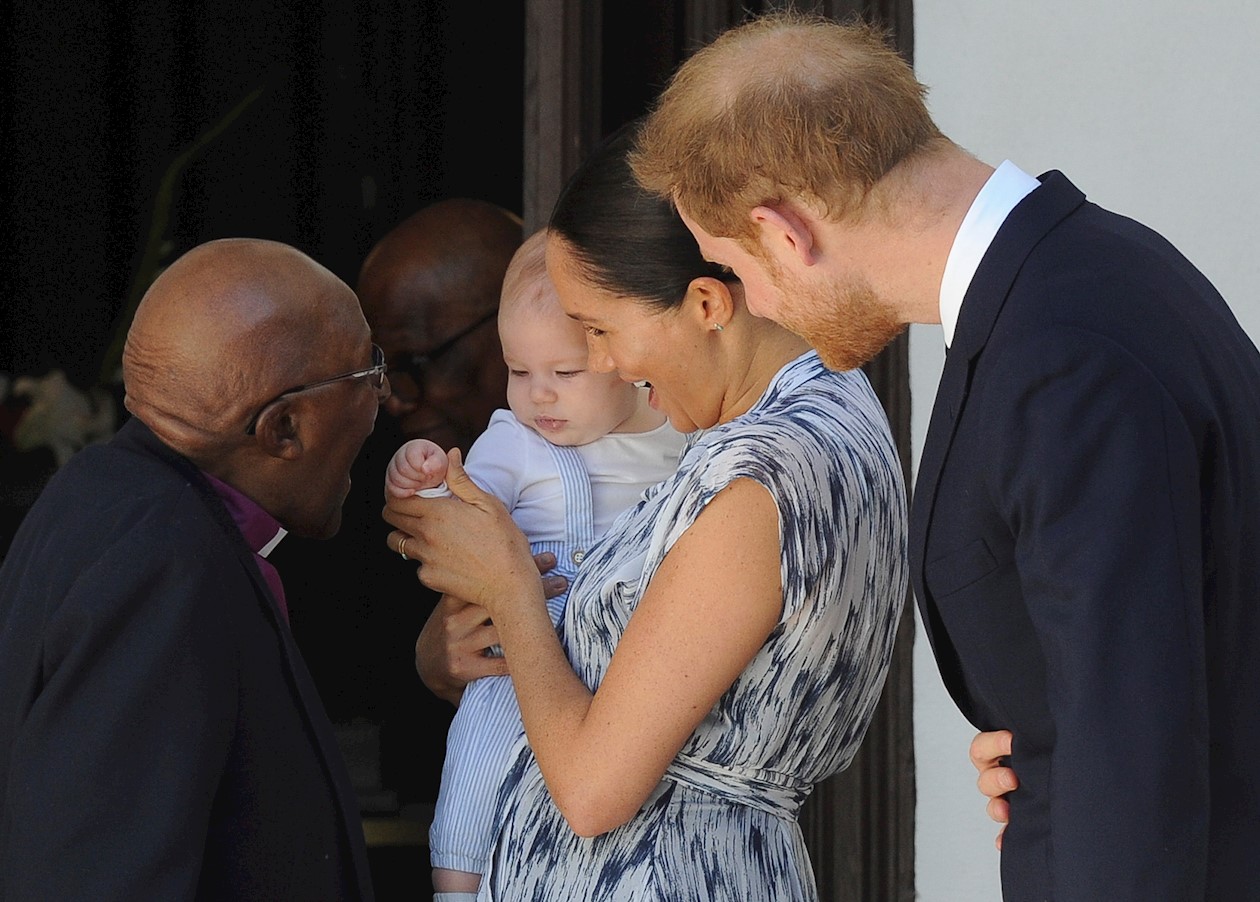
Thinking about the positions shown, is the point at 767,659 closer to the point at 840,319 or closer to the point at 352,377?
the point at 840,319

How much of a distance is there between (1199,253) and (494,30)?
2.72m

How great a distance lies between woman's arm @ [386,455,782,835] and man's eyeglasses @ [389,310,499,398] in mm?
1725

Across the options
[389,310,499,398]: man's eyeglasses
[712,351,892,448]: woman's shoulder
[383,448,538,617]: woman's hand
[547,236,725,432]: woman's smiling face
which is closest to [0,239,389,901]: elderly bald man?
[383,448,538,617]: woman's hand

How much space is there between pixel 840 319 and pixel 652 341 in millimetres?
463

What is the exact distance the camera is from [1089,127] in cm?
286

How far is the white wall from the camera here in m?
2.69

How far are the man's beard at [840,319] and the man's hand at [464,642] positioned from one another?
0.91m

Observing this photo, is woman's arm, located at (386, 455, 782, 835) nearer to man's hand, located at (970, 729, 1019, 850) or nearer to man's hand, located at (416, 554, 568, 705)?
man's hand, located at (970, 729, 1019, 850)

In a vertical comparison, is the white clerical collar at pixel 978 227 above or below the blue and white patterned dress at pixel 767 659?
above

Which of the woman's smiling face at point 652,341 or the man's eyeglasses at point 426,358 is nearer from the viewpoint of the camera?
the woman's smiling face at point 652,341

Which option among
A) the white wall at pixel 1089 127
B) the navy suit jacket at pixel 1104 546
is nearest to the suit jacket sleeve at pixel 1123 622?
the navy suit jacket at pixel 1104 546

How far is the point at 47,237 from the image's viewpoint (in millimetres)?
4758

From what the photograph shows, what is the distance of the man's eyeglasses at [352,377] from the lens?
6.32 ft

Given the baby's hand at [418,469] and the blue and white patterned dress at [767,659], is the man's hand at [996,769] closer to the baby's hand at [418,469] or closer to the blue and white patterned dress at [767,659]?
the blue and white patterned dress at [767,659]
